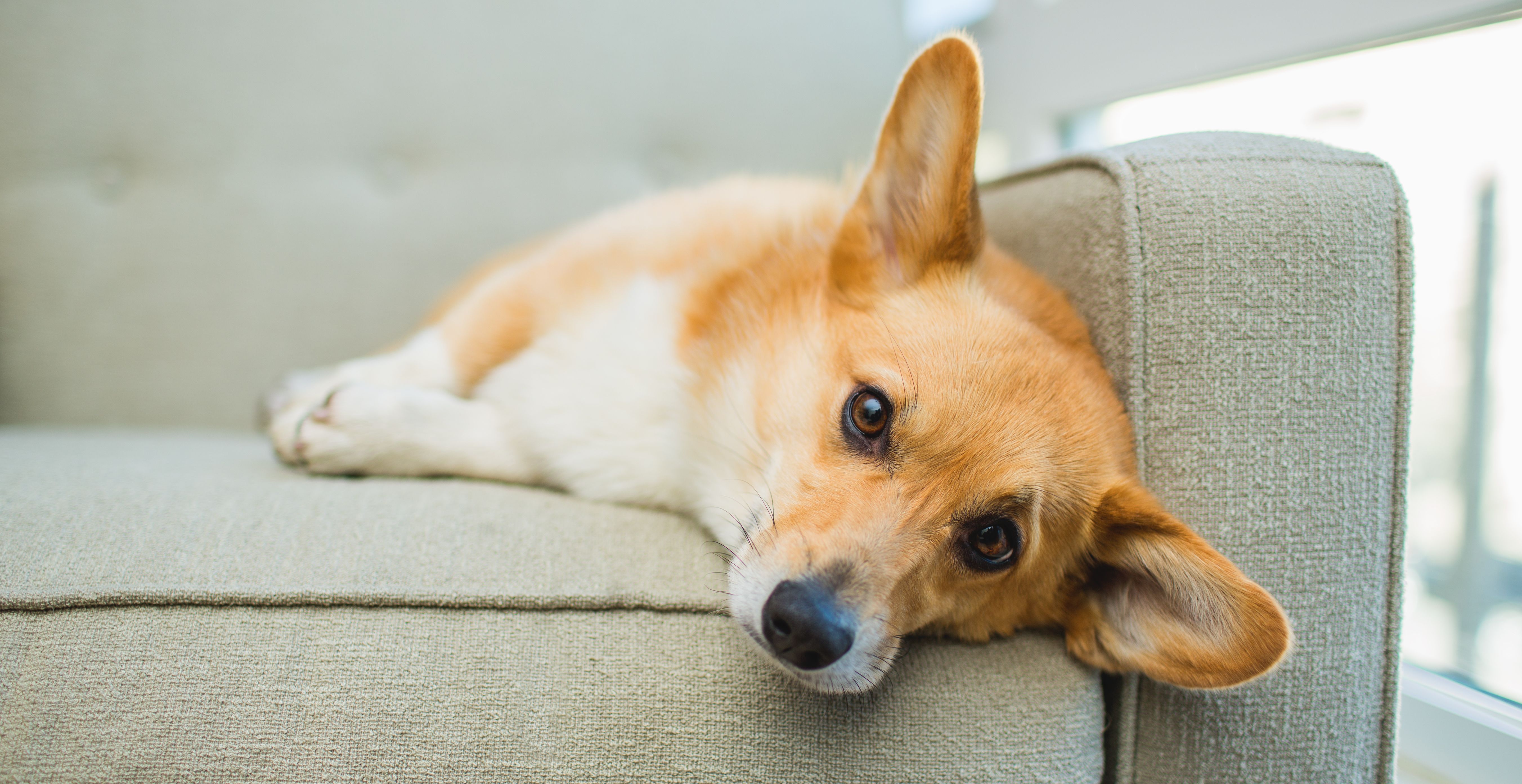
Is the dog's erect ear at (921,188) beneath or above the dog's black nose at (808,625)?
above

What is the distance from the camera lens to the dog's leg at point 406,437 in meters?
1.30

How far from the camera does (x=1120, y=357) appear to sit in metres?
1.12

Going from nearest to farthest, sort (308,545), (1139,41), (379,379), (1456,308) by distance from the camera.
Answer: (308,545)
(379,379)
(1456,308)
(1139,41)

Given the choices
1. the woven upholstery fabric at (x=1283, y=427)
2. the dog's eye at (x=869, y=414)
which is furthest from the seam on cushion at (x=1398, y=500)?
the dog's eye at (x=869, y=414)

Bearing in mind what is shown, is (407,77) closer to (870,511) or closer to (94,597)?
(94,597)

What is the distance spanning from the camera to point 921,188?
1.20 metres

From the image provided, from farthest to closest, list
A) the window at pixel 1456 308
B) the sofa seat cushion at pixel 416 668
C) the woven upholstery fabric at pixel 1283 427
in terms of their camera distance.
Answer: the window at pixel 1456 308 → the woven upholstery fabric at pixel 1283 427 → the sofa seat cushion at pixel 416 668

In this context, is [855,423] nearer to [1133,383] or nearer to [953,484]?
[953,484]

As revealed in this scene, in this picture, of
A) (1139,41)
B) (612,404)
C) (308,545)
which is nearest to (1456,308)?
(1139,41)

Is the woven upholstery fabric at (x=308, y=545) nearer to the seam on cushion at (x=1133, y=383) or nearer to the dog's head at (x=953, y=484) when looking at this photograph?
the dog's head at (x=953, y=484)

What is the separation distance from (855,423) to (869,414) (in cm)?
3

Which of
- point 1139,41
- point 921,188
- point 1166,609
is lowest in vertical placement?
point 1166,609

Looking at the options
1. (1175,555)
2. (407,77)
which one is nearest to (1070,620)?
(1175,555)

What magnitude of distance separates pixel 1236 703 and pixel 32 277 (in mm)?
2699
